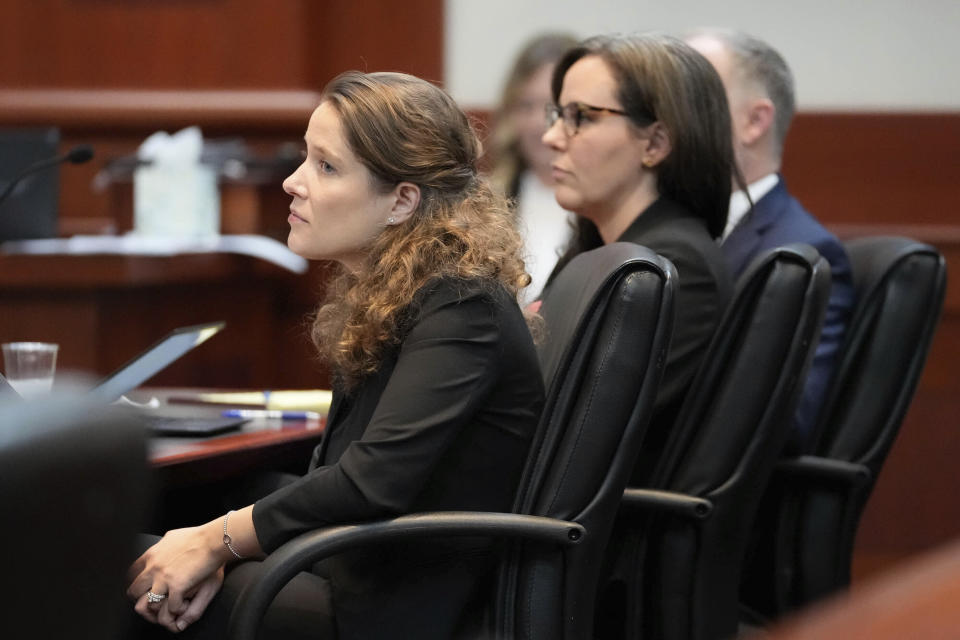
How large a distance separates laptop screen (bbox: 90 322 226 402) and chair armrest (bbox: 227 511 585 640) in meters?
0.53

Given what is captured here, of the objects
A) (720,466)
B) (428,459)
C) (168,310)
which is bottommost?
(168,310)

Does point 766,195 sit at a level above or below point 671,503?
above

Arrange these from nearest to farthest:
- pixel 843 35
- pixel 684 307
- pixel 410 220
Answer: pixel 410 220 < pixel 684 307 < pixel 843 35

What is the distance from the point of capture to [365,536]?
1.56m

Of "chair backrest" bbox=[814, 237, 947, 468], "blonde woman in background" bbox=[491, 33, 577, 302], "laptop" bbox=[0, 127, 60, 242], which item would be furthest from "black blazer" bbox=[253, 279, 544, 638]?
"laptop" bbox=[0, 127, 60, 242]

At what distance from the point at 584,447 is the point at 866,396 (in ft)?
2.93

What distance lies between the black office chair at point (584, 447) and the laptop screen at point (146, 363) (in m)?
0.66

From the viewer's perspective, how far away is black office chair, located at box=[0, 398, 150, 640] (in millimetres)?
558

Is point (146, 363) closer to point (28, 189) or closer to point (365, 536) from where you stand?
point (365, 536)

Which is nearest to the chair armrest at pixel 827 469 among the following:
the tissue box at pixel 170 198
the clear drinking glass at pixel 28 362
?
the clear drinking glass at pixel 28 362

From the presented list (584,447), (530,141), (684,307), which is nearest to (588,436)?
(584,447)

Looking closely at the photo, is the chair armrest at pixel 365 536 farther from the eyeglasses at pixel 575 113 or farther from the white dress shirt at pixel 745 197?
the white dress shirt at pixel 745 197

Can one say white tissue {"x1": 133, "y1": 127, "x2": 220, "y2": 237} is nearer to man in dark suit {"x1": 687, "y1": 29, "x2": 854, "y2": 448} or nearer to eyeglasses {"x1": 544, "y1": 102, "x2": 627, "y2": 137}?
man in dark suit {"x1": 687, "y1": 29, "x2": 854, "y2": 448}

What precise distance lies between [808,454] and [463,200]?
917 mm
